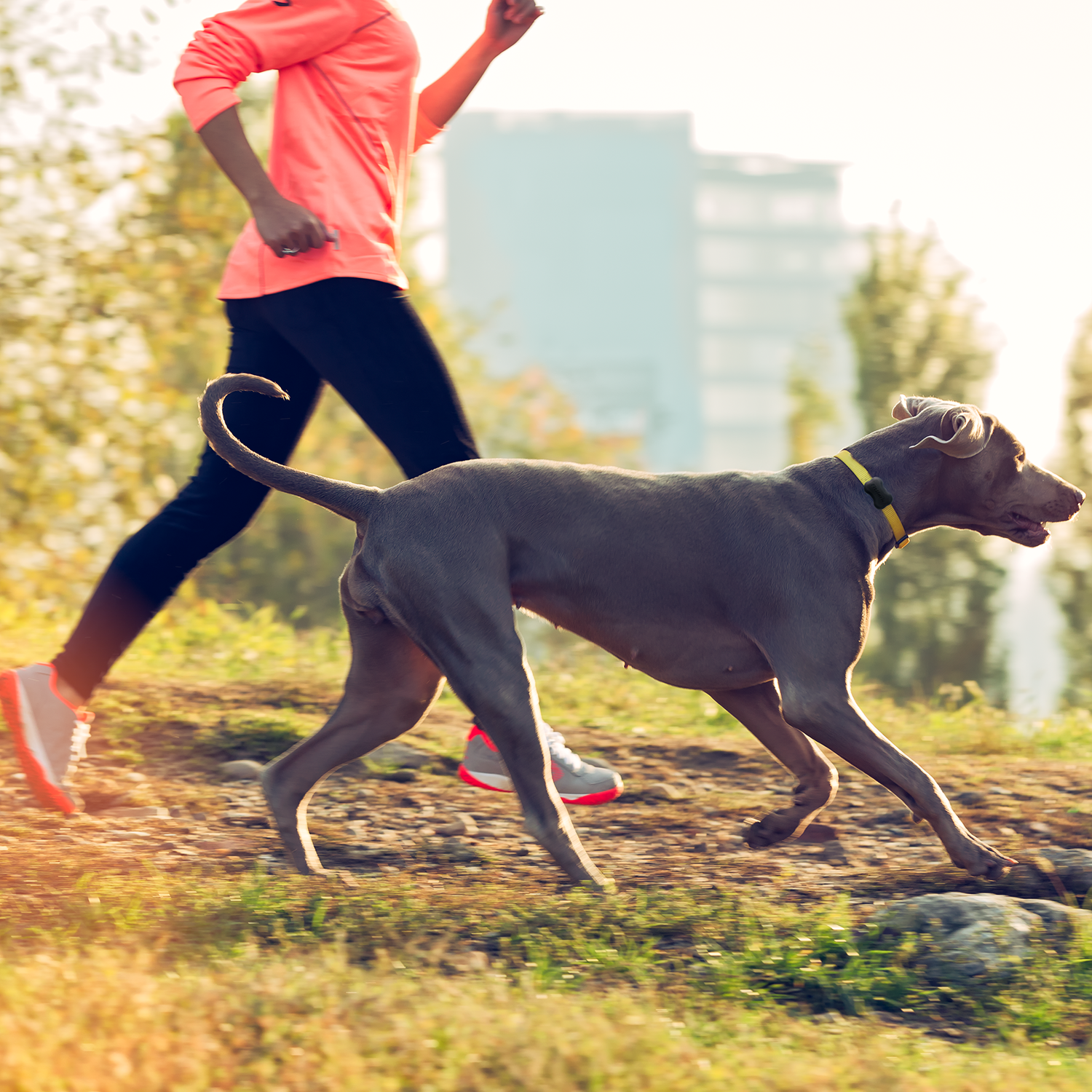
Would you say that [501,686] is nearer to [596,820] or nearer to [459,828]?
[459,828]

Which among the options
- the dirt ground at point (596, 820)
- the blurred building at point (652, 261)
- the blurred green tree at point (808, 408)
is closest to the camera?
the dirt ground at point (596, 820)

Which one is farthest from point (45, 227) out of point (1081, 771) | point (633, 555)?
point (1081, 771)

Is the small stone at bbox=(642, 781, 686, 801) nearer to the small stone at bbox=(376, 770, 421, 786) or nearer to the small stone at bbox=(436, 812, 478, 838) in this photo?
the small stone at bbox=(436, 812, 478, 838)

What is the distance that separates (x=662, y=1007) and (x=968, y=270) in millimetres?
6925

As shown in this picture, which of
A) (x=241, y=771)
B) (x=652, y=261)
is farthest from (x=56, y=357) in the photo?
(x=652, y=261)

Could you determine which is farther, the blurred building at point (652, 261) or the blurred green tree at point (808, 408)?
the blurred building at point (652, 261)

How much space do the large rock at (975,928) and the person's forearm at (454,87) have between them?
9.01 feet

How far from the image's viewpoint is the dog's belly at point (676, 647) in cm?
311

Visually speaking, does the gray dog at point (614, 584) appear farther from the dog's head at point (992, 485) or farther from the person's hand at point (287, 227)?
the person's hand at point (287, 227)

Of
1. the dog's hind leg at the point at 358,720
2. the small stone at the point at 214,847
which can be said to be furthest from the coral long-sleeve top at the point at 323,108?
the small stone at the point at 214,847

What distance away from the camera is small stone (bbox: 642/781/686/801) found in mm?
4082

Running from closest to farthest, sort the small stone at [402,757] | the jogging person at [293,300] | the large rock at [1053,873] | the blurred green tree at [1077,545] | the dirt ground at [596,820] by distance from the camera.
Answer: the large rock at [1053,873] → the dirt ground at [596,820] → the jogging person at [293,300] → the small stone at [402,757] → the blurred green tree at [1077,545]

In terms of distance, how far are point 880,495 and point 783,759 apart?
2.53 ft

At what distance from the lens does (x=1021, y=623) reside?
29.2 ft
